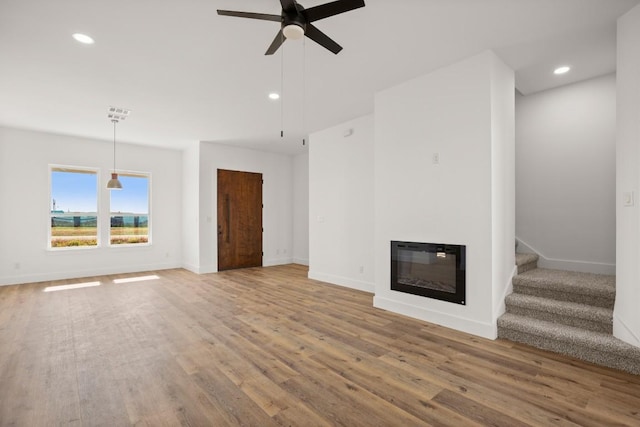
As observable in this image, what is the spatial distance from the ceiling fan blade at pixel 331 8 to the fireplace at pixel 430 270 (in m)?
2.61

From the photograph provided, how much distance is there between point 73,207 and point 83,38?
4.81 meters

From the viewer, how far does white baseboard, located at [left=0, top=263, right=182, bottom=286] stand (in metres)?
5.78

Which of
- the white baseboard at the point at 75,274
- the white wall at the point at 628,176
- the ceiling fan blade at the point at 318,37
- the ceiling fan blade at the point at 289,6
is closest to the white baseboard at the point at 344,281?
the white wall at the point at 628,176

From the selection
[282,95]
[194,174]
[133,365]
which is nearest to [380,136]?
[282,95]

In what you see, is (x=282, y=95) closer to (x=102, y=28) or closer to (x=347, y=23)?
(x=347, y=23)

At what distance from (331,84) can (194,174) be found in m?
4.43

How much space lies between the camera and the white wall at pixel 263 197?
6906mm

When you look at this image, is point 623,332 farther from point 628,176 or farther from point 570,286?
point 628,176

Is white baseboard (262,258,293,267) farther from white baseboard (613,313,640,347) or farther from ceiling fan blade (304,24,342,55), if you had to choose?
white baseboard (613,313,640,347)

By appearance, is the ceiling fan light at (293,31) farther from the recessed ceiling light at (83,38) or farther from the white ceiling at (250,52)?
the recessed ceiling light at (83,38)

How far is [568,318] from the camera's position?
2.98 metres

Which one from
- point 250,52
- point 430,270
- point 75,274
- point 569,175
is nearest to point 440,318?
point 430,270

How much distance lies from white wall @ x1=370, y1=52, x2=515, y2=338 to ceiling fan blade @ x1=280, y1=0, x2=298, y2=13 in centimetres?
223

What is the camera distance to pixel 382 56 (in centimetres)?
326
